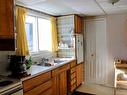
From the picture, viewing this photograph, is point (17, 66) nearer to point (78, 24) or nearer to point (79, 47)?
point (79, 47)

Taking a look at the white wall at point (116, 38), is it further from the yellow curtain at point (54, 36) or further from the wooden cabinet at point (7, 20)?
the wooden cabinet at point (7, 20)

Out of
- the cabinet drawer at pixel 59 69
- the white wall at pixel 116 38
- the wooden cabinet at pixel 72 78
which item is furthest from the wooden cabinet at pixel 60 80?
the white wall at pixel 116 38

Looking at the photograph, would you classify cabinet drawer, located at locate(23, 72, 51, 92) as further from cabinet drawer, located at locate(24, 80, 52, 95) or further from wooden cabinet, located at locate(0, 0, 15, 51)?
wooden cabinet, located at locate(0, 0, 15, 51)

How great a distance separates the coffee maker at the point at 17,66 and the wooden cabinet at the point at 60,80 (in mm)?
739

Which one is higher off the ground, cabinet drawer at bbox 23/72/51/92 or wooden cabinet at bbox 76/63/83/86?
cabinet drawer at bbox 23/72/51/92

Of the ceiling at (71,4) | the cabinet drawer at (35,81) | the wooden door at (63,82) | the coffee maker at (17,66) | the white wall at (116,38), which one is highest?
the ceiling at (71,4)

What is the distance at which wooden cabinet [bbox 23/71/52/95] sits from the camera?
213 cm

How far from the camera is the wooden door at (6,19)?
191 centimetres

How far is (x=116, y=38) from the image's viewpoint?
4.05 m

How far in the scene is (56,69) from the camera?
297cm

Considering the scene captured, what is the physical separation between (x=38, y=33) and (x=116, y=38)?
2.17 m

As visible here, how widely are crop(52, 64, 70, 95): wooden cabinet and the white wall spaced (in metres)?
→ 1.42

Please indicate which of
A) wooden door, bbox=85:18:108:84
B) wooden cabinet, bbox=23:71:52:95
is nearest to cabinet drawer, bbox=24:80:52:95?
wooden cabinet, bbox=23:71:52:95

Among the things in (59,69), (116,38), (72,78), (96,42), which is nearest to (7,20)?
(59,69)
